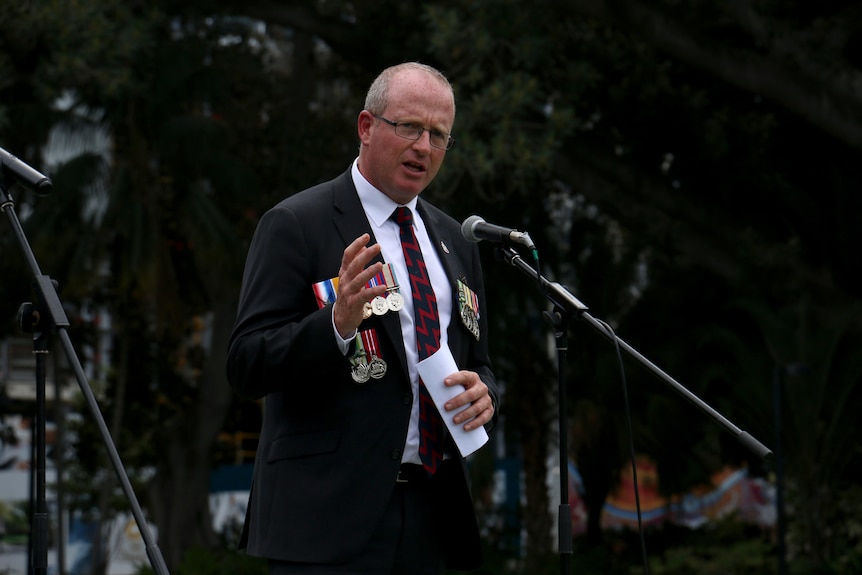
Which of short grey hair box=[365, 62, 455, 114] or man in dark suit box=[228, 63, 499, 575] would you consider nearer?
man in dark suit box=[228, 63, 499, 575]

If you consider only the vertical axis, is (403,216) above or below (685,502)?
above

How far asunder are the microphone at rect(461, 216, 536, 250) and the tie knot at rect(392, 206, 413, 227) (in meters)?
0.25

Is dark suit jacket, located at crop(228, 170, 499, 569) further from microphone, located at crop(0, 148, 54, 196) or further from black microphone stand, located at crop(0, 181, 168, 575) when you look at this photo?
microphone, located at crop(0, 148, 54, 196)

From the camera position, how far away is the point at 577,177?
12.8 meters

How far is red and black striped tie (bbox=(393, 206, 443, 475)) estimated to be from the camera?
3080mm

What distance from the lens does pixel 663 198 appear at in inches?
507

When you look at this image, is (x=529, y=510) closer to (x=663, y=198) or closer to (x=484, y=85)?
(x=663, y=198)

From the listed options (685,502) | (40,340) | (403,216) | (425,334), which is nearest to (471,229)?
(403,216)


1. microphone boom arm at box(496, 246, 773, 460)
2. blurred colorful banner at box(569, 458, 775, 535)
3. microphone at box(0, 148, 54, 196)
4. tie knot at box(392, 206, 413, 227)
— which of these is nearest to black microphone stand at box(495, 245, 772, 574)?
microphone boom arm at box(496, 246, 773, 460)

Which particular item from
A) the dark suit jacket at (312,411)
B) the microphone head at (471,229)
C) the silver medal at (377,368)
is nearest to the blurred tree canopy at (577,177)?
the microphone head at (471,229)

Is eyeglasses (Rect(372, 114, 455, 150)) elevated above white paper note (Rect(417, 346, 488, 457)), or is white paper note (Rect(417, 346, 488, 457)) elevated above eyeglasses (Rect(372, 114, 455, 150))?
eyeglasses (Rect(372, 114, 455, 150))

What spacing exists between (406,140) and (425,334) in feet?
1.69

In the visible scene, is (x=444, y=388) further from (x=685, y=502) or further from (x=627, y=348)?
(x=685, y=502)

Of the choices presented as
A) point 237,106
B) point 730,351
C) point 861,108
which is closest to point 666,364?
point 730,351
